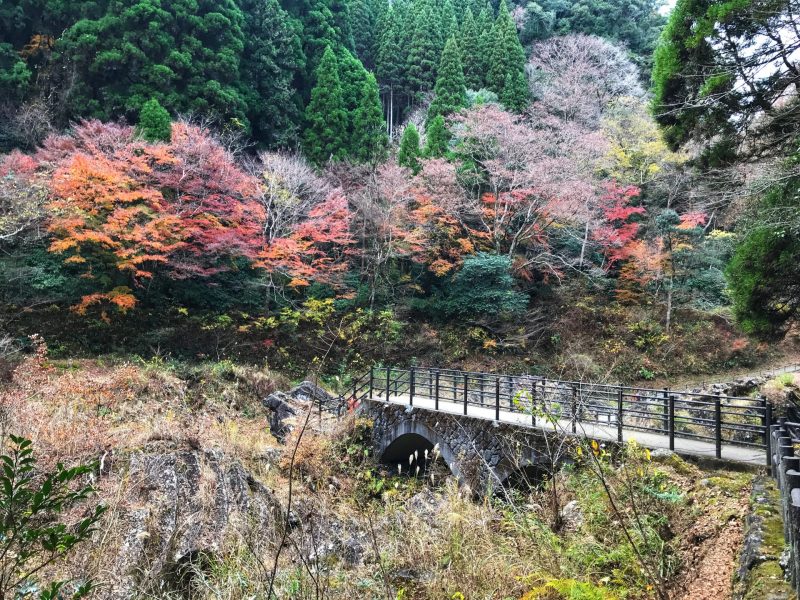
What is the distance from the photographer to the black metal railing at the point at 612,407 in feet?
21.0

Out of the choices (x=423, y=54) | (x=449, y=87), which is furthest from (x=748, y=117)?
(x=423, y=54)

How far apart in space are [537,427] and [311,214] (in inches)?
559

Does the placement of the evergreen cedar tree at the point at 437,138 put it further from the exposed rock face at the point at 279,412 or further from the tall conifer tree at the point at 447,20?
the exposed rock face at the point at 279,412

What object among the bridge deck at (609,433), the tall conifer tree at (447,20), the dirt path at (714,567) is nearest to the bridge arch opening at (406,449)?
the bridge deck at (609,433)

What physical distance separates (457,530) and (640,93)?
107ft

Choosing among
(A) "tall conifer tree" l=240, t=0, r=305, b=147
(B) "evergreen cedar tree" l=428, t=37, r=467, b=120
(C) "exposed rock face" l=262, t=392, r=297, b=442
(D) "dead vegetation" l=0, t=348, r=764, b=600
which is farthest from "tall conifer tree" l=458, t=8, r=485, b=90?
(D) "dead vegetation" l=0, t=348, r=764, b=600

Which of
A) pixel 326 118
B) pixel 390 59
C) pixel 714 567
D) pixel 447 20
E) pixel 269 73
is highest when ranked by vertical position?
pixel 447 20

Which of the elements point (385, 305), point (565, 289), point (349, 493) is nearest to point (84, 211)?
point (385, 305)

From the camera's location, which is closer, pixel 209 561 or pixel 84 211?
pixel 209 561

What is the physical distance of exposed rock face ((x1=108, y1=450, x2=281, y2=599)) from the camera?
4758mm

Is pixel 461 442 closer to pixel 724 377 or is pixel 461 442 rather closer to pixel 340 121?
pixel 724 377

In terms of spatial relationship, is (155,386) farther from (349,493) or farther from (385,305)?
(385,305)

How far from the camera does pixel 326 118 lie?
89.0 ft

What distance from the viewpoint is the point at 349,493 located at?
848 centimetres
